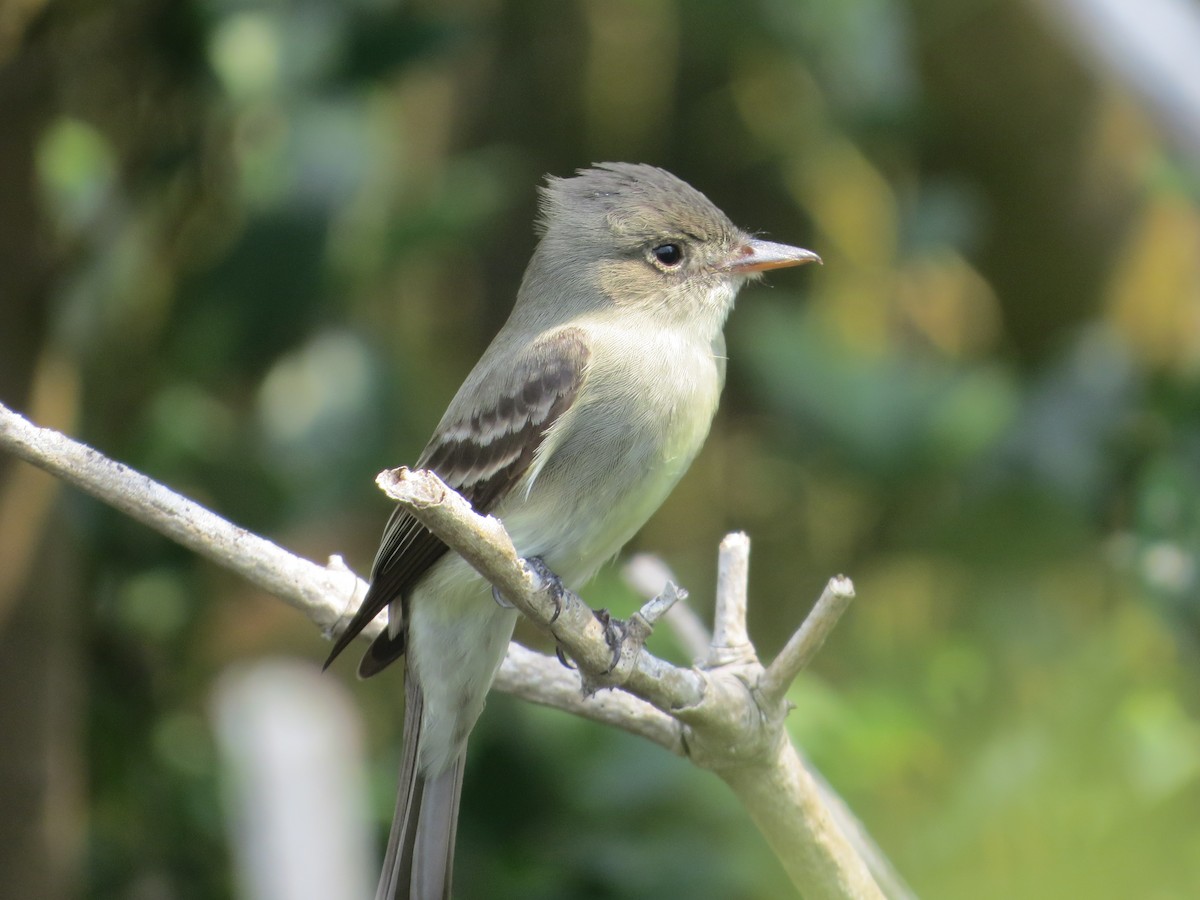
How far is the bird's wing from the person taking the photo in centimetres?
234

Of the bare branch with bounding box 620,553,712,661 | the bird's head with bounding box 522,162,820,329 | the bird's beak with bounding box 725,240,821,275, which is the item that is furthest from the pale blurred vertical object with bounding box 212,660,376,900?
the bird's beak with bounding box 725,240,821,275

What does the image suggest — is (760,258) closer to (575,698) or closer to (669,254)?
(669,254)

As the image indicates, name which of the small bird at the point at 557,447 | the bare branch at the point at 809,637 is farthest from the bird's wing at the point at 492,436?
the bare branch at the point at 809,637

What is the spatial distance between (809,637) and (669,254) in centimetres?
98

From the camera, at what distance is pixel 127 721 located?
3459 mm

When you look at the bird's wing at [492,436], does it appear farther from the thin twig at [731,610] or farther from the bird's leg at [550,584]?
the thin twig at [731,610]

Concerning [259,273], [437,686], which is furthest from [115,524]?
[437,686]

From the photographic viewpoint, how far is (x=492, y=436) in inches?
95.0

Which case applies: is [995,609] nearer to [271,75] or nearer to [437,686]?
[437,686]

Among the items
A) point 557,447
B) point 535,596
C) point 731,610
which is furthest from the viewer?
point 557,447

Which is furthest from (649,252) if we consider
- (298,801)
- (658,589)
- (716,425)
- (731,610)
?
(716,425)

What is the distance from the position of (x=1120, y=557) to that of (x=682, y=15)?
202cm

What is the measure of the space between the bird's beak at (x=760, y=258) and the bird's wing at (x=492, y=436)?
1.24 ft

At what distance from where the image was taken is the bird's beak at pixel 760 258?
8.90 feet
